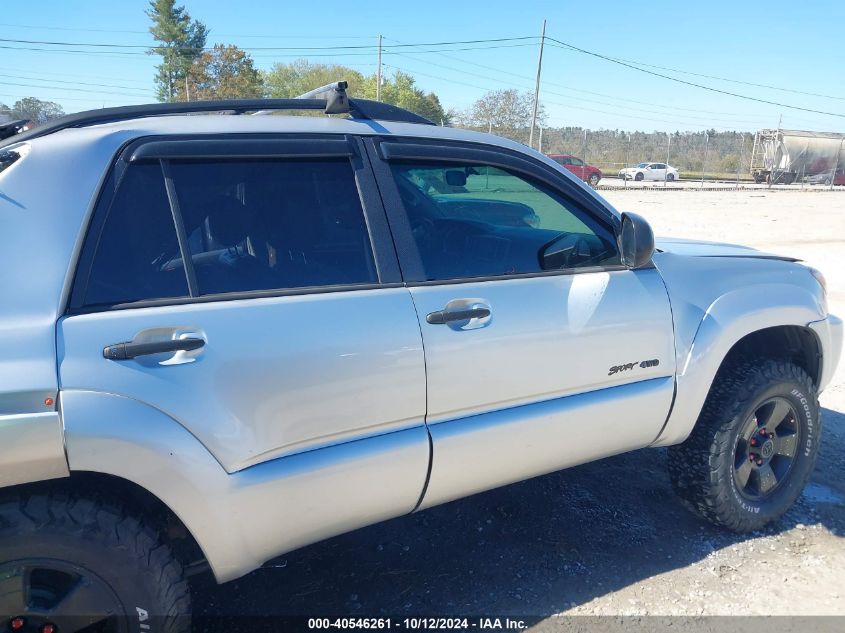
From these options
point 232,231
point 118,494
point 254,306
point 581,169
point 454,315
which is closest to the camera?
point 118,494

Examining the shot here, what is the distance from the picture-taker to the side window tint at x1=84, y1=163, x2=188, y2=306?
188 centimetres

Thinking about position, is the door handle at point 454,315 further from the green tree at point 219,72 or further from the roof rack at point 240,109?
the green tree at point 219,72

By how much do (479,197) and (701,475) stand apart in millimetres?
1734

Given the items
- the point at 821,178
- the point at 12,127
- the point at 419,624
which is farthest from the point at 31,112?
the point at 821,178

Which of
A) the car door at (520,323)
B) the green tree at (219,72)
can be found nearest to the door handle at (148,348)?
the car door at (520,323)

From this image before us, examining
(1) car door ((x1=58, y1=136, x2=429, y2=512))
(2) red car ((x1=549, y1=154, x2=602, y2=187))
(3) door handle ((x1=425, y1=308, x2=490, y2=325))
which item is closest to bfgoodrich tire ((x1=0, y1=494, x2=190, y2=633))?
(1) car door ((x1=58, y1=136, x2=429, y2=512))

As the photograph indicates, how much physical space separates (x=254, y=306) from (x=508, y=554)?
1799 millimetres

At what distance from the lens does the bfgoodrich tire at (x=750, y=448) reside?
10.0 feet

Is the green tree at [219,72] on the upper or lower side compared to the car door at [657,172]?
upper

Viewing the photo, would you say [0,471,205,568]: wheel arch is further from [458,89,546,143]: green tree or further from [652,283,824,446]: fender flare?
[458,89,546,143]: green tree

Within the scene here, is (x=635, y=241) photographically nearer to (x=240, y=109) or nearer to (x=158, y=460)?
(x=240, y=109)

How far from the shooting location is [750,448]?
321cm

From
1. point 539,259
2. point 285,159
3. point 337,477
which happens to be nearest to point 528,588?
point 337,477

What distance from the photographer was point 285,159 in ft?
7.38
